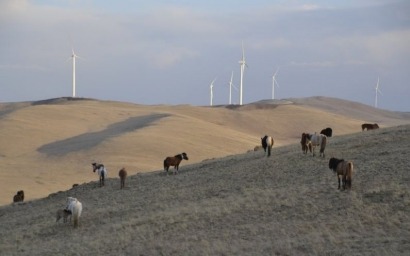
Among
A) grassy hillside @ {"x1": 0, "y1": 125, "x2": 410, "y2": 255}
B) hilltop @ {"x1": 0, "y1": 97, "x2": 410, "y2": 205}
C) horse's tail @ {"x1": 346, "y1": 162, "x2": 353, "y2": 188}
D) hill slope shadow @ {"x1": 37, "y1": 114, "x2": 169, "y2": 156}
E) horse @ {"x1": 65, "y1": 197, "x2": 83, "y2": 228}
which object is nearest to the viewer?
grassy hillside @ {"x1": 0, "y1": 125, "x2": 410, "y2": 255}

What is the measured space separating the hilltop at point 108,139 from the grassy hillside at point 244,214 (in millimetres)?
17845

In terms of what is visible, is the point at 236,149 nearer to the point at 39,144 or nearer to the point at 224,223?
the point at 39,144

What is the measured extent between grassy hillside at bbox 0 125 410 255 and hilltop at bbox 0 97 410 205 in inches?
703

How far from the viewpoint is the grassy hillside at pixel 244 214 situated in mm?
18031

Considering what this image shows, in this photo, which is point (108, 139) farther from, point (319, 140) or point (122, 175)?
point (319, 140)

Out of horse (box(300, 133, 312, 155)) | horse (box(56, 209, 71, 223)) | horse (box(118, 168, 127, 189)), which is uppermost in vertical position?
horse (box(300, 133, 312, 155))

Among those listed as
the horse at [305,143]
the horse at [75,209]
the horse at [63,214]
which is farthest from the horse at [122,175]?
the horse at [305,143]

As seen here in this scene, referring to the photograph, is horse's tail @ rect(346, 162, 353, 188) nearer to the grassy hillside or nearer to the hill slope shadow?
the grassy hillside

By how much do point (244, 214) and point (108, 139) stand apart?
49968mm

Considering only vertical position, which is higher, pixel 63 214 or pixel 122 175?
pixel 122 175

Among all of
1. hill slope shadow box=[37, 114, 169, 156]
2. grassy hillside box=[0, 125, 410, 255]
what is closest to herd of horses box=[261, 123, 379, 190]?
grassy hillside box=[0, 125, 410, 255]

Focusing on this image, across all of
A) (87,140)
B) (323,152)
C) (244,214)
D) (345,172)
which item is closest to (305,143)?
(323,152)

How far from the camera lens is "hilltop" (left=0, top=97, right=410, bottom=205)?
54.8 metres

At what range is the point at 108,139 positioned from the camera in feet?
231
